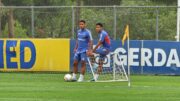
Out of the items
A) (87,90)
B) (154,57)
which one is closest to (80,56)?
(154,57)

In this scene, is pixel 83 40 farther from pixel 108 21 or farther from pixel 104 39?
pixel 108 21

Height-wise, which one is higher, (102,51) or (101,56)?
(102,51)

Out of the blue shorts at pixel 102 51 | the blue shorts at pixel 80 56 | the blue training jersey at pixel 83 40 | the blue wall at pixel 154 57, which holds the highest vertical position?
the blue training jersey at pixel 83 40

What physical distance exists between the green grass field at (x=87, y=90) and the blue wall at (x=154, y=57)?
246 cm

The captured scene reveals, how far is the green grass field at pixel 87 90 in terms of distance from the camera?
1424 centimetres

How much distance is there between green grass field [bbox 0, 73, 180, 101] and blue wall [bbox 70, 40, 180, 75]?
246cm

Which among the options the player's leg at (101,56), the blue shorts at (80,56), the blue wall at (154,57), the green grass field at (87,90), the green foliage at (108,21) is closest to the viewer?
the green grass field at (87,90)

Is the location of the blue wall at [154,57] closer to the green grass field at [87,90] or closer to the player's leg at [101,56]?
the green grass field at [87,90]

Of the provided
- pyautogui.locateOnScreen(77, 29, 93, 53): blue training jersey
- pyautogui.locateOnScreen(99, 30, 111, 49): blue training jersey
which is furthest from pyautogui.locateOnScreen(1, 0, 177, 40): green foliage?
pyautogui.locateOnScreen(77, 29, 93, 53): blue training jersey

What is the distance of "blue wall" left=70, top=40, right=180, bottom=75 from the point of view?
904 inches

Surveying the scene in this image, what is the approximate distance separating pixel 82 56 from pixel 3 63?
5273mm

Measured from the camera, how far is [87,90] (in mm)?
16125

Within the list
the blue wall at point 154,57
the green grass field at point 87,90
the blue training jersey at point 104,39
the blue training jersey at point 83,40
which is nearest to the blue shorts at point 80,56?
the blue training jersey at point 83,40

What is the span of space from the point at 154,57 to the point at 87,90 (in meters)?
7.40
